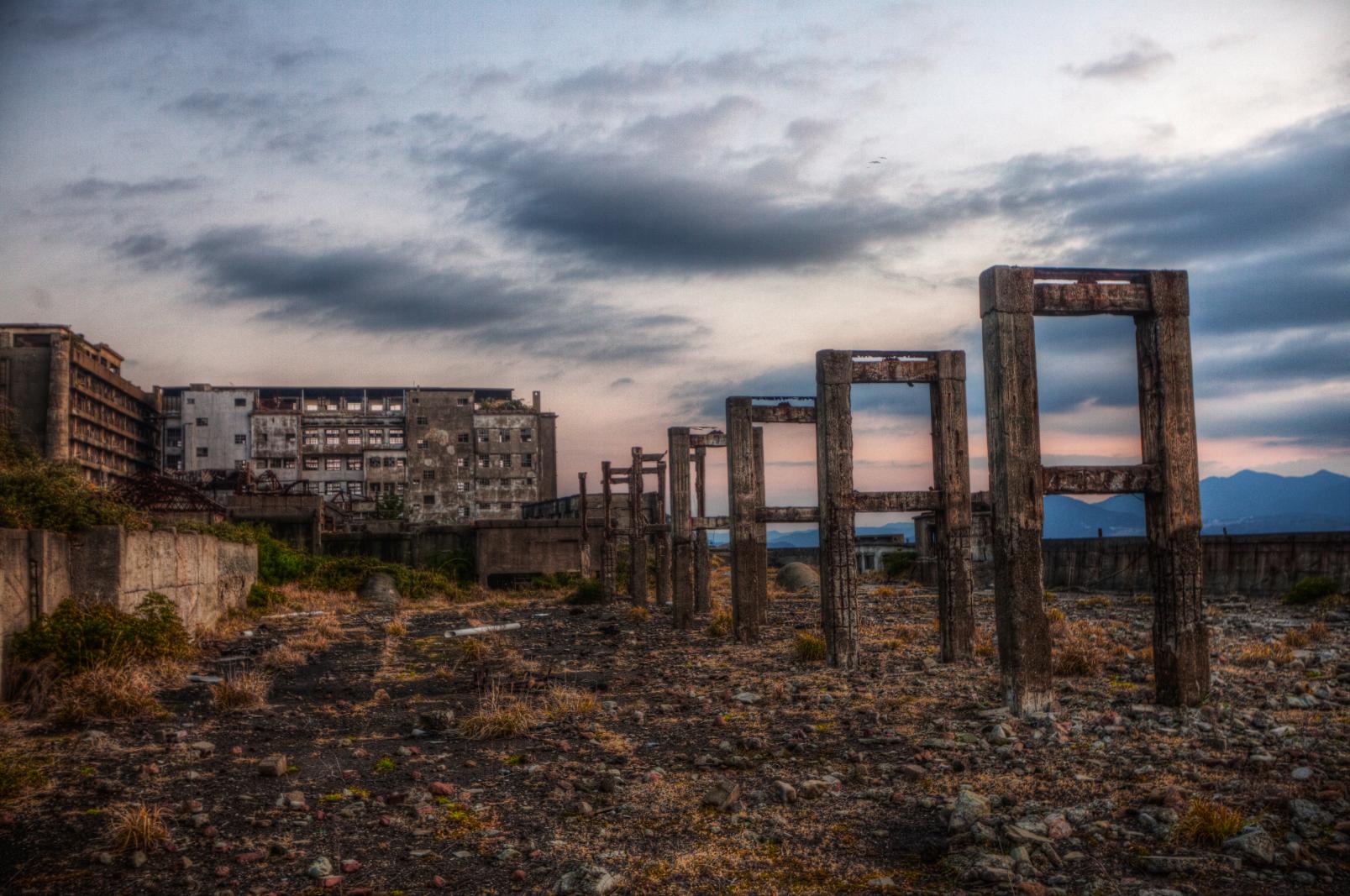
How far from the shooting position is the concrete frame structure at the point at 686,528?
19359mm

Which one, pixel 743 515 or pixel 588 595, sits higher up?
pixel 743 515

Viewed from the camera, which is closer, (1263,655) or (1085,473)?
(1085,473)

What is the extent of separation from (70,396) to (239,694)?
58323 mm

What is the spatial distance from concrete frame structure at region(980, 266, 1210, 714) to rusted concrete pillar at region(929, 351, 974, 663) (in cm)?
364

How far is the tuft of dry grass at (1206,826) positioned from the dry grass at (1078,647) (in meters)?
4.42

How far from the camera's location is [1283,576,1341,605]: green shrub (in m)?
17.9

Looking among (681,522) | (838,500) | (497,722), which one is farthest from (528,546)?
(497,722)

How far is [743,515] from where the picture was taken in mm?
16297

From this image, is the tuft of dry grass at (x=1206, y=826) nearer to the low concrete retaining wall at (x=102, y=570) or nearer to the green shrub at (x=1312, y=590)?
the low concrete retaining wall at (x=102, y=570)

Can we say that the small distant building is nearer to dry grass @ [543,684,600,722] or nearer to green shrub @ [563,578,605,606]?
green shrub @ [563,578,605,606]

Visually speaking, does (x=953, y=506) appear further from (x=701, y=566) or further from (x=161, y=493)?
(x=161, y=493)

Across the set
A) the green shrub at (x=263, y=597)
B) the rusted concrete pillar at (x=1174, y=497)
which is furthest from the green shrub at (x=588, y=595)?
the rusted concrete pillar at (x=1174, y=497)

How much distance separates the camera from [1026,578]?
8.45 m

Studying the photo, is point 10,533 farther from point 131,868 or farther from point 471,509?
point 471,509
